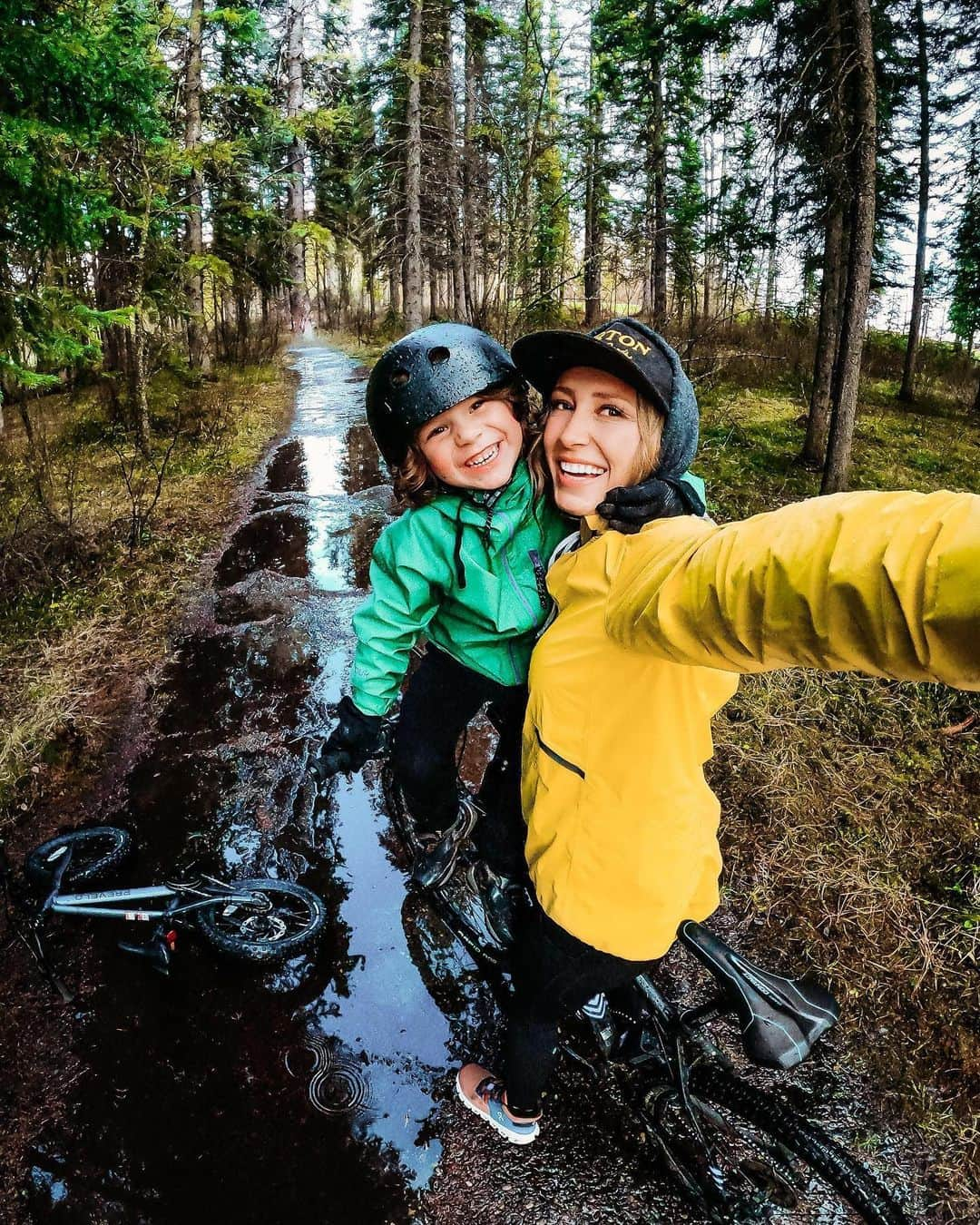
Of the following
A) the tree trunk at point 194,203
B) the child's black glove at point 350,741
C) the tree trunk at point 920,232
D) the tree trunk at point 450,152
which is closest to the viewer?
the child's black glove at point 350,741

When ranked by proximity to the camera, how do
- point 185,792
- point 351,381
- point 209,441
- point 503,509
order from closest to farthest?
point 503,509 → point 185,792 → point 209,441 → point 351,381

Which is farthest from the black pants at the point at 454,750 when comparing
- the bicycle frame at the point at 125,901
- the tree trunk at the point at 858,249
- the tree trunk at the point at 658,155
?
the tree trunk at the point at 658,155

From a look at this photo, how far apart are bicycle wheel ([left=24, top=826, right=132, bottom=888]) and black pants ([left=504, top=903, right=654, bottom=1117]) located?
2.35 m

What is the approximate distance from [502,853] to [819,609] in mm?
2240

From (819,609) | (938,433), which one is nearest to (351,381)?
(938,433)

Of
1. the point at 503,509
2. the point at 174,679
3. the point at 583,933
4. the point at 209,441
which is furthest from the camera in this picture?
the point at 209,441

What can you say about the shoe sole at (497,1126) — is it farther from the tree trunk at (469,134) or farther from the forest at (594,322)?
the tree trunk at (469,134)

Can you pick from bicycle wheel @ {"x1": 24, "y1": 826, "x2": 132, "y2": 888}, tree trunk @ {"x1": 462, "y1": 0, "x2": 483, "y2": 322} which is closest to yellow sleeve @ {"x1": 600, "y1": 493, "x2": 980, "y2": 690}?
bicycle wheel @ {"x1": 24, "y1": 826, "x2": 132, "y2": 888}

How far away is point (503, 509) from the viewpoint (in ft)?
7.59

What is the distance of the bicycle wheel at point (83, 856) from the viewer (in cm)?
325

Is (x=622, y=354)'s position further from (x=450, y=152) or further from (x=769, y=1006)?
(x=450, y=152)

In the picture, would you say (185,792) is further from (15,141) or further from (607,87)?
(607,87)

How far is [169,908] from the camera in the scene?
120 inches

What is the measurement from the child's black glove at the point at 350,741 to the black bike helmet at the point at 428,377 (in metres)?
1.06
